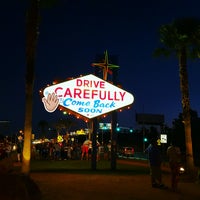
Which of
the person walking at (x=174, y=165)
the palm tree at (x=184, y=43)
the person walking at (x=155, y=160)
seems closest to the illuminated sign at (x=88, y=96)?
the palm tree at (x=184, y=43)

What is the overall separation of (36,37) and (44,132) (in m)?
133

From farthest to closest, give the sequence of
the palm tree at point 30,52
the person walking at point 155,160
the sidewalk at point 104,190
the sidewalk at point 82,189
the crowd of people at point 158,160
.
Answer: the palm tree at point 30,52 → the person walking at point 155,160 → the crowd of people at point 158,160 → the sidewalk at point 104,190 → the sidewalk at point 82,189

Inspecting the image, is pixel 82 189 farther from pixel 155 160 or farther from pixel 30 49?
pixel 30 49

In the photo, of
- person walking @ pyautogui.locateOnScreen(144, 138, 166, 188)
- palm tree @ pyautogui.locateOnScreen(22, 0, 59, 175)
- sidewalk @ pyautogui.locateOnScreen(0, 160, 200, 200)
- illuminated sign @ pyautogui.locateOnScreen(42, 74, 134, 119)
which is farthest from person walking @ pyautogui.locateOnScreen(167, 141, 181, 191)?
illuminated sign @ pyautogui.locateOnScreen(42, 74, 134, 119)

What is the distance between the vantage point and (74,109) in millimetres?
23656

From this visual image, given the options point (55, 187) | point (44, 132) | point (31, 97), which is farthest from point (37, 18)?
point (44, 132)

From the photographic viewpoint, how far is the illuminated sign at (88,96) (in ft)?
76.7

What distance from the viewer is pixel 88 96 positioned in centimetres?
2384

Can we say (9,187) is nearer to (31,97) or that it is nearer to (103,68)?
(31,97)

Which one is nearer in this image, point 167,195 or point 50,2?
point 167,195

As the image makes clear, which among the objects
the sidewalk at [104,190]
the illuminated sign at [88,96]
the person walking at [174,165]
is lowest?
the sidewalk at [104,190]

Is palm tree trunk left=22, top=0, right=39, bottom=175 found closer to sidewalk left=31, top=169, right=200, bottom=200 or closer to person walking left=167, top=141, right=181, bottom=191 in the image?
sidewalk left=31, top=169, right=200, bottom=200

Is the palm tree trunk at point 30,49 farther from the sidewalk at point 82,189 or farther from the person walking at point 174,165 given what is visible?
the person walking at point 174,165

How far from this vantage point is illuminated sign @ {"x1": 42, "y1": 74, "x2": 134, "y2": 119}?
2339cm
